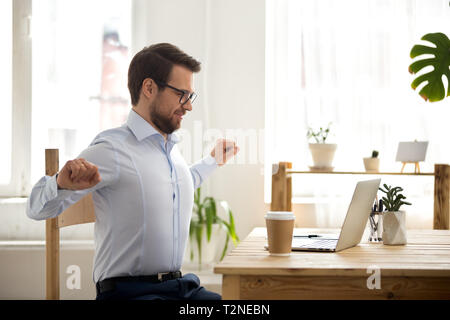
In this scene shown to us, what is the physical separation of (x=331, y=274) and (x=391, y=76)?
97.7 inches

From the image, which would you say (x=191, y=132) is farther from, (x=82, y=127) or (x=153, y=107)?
(x=153, y=107)

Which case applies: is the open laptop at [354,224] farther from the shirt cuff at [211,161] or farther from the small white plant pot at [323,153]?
the small white plant pot at [323,153]

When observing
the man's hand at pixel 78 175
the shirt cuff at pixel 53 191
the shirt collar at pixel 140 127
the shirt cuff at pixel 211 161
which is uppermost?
the shirt collar at pixel 140 127

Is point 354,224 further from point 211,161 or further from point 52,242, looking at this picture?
point 52,242

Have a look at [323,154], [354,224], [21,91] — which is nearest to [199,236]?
[323,154]

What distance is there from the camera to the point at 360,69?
3545mm

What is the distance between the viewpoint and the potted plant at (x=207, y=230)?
130 inches

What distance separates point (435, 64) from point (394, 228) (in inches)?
52.4

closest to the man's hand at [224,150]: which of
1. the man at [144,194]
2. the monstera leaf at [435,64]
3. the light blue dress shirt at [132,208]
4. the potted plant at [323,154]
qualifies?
the man at [144,194]

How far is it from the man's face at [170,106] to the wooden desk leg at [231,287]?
680 millimetres

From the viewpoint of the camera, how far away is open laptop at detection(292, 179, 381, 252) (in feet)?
5.18

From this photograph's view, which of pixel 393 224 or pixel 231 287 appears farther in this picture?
pixel 393 224

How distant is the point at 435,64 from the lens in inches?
110

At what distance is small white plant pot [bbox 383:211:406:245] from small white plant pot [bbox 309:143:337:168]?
61.0 inches
